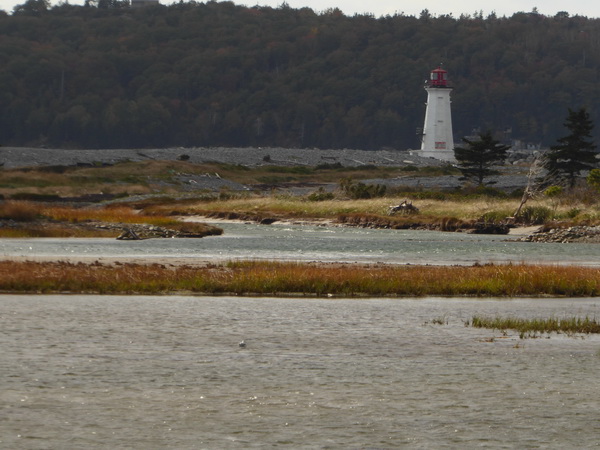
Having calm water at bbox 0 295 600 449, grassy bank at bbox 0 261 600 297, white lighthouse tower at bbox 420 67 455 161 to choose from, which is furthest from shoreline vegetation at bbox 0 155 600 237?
calm water at bbox 0 295 600 449

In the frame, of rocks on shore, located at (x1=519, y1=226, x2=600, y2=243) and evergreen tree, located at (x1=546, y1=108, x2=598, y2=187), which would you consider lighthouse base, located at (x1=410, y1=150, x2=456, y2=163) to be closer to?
evergreen tree, located at (x1=546, y1=108, x2=598, y2=187)

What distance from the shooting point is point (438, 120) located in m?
171

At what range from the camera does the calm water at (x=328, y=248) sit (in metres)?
44.5

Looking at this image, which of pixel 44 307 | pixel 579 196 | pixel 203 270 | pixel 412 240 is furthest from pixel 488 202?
pixel 44 307

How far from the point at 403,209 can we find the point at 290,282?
48941 millimetres

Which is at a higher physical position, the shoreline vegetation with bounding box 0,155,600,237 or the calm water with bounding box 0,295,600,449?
the calm water with bounding box 0,295,600,449

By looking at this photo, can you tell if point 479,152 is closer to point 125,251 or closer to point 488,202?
point 488,202

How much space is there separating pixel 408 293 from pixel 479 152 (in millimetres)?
73546

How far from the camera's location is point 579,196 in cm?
7725

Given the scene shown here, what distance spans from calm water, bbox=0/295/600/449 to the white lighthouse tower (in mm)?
143569

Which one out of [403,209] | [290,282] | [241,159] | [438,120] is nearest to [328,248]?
[290,282]

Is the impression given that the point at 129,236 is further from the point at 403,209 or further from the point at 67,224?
the point at 403,209

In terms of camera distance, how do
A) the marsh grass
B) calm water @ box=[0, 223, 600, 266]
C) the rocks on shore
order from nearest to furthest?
the marsh grass → calm water @ box=[0, 223, 600, 266] → the rocks on shore

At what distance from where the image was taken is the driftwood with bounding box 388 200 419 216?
79.7m
